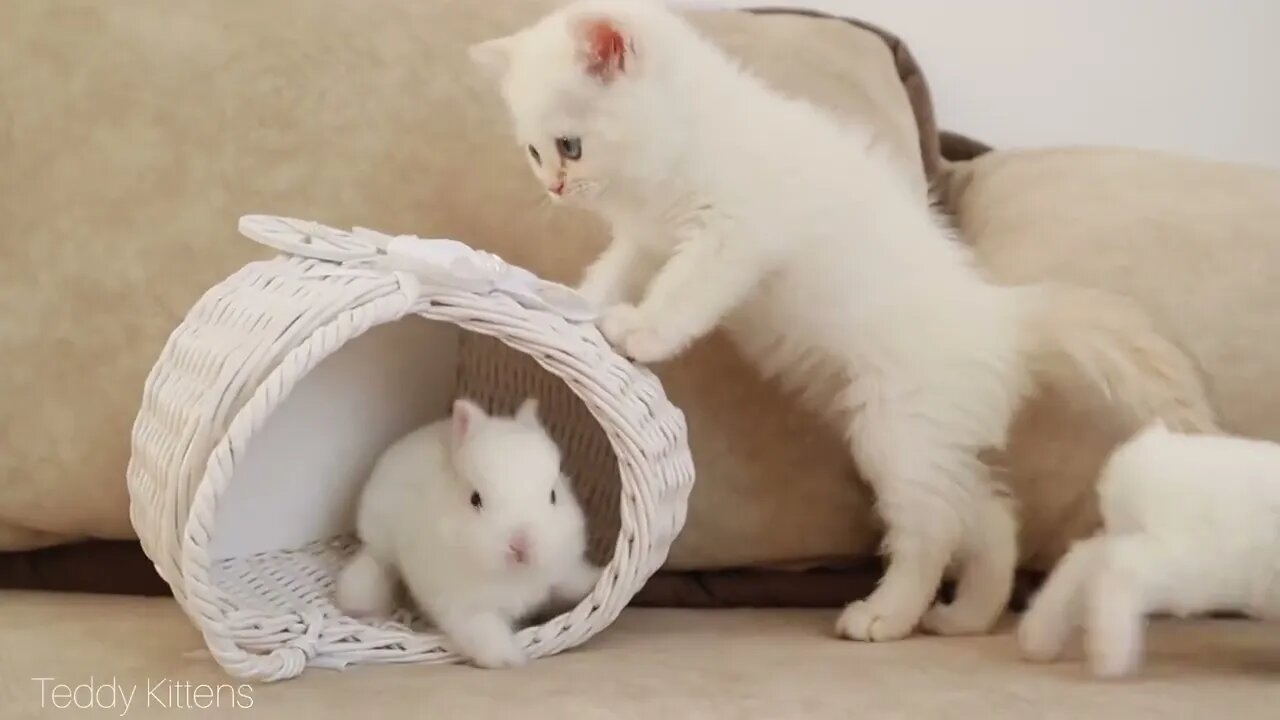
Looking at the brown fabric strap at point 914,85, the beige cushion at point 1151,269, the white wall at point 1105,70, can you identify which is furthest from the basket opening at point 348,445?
the white wall at point 1105,70

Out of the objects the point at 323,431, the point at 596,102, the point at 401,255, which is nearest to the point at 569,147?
the point at 596,102

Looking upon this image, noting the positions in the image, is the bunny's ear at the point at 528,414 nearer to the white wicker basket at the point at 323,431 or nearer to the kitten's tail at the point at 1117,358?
the white wicker basket at the point at 323,431

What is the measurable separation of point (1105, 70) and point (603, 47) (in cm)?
117

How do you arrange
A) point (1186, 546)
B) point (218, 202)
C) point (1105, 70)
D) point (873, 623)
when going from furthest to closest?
point (1105, 70), point (218, 202), point (873, 623), point (1186, 546)

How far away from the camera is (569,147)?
1208 mm

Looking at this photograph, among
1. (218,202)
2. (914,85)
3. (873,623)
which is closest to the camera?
(873,623)

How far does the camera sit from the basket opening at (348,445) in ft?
3.81

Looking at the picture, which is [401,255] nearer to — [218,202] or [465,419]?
[465,419]

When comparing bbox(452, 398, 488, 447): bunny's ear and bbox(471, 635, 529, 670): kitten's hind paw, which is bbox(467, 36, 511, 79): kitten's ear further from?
bbox(471, 635, 529, 670): kitten's hind paw

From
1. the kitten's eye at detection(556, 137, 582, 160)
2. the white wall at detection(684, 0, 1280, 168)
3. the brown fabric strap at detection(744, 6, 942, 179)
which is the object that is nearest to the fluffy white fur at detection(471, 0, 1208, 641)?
the kitten's eye at detection(556, 137, 582, 160)

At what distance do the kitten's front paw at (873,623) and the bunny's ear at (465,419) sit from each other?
1.49ft

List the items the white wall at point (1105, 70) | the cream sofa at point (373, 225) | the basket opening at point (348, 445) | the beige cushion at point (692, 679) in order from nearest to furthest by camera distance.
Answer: the beige cushion at point (692, 679) < the basket opening at point (348, 445) < the cream sofa at point (373, 225) < the white wall at point (1105, 70)

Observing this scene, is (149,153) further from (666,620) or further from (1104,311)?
(1104,311)

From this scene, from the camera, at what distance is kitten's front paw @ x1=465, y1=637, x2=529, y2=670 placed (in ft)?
3.48
